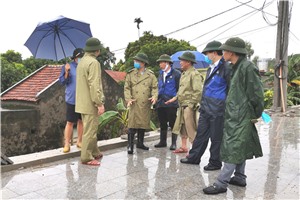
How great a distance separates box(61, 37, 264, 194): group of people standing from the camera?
3301 mm

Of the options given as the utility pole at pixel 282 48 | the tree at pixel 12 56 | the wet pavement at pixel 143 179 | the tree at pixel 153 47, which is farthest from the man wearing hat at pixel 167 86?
the tree at pixel 12 56

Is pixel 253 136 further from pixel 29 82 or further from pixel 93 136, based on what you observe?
pixel 29 82

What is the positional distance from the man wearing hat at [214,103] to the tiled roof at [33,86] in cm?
691

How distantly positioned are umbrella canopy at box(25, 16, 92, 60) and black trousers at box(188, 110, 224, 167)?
9.53 ft

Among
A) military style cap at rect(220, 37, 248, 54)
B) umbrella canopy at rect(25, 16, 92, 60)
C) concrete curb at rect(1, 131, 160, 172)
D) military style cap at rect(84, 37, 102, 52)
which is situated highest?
umbrella canopy at rect(25, 16, 92, 60)

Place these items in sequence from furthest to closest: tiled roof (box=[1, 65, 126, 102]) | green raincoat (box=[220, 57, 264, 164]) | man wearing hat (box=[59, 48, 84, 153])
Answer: tiled roof (box=[1, 65, 126, 102])
man wearing hat (box=[59, 48, 84, 153])
green raincoat (box=[220, 57, 264, 164])

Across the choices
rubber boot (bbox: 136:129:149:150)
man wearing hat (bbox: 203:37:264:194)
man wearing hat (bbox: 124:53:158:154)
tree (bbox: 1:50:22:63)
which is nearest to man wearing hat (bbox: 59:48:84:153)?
man wearing hat (bbox: 124:53:158:154)

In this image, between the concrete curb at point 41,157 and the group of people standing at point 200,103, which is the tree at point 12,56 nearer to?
the concrete curb at point 41,157

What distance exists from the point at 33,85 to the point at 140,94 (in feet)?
22.9

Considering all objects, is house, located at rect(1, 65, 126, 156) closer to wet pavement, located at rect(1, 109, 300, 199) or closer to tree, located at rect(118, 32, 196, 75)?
wet pavement, located at rect(1, 109, 300, 199)

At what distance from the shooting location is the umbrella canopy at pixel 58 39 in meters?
5.53

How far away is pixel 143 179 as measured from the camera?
3926 millimetres

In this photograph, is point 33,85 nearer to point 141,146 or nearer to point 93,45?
point 141,146

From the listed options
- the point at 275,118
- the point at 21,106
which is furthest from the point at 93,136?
the point at 275,118
